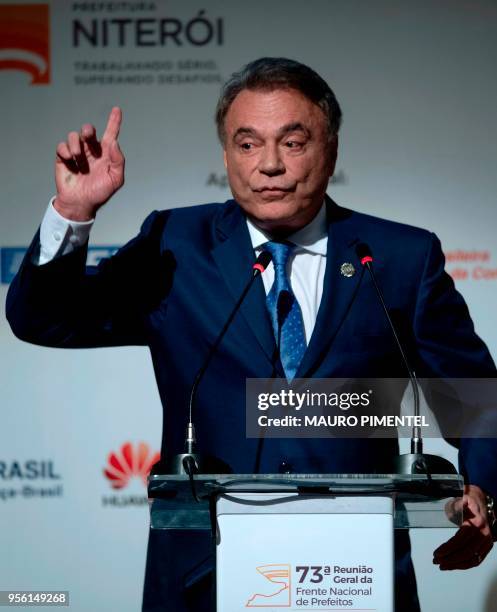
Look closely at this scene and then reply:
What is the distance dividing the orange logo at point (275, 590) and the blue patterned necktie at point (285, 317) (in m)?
0.63

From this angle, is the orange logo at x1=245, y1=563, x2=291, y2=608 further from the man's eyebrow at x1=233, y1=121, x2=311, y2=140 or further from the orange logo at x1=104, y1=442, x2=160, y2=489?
the orange logo at x1=104, y1=442, x2=160, y2=489

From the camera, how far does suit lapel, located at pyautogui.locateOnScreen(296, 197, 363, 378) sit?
2311mm

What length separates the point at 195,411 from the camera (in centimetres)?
237

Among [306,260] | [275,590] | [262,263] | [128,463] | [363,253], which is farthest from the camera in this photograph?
[128,463]

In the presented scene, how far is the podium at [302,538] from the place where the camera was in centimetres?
174

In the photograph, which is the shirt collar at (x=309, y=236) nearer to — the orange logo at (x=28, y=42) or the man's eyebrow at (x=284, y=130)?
the man's eyebrow at (x=284, y=130)

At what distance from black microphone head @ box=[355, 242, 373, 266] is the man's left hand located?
19.7 inches

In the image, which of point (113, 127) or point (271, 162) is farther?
point (271, 162)

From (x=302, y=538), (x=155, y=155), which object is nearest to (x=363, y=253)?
(x=302, y=538)

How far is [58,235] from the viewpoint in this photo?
2.20 meters

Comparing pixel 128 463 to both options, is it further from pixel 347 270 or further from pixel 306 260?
pixel 347 270

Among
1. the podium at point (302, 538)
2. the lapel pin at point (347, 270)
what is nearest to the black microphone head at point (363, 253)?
the lapel pin at point (347, 270)

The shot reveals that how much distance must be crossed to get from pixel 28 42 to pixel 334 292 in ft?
6.54

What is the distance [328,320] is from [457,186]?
1719 millimetres
